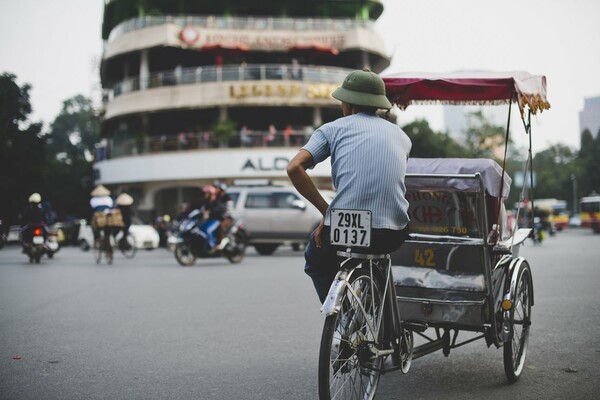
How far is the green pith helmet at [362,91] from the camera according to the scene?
4211 millimetres

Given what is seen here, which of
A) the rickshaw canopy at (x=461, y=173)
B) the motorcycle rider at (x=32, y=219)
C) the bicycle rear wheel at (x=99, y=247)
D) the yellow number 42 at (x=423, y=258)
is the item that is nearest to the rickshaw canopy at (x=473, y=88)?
the rickshaw canopy at (x=461, y=173)

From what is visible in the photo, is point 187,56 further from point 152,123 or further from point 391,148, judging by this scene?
point 391,148

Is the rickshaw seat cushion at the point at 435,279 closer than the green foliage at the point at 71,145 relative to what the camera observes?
Yes

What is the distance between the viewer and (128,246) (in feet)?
69.6

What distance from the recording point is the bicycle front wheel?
362cm

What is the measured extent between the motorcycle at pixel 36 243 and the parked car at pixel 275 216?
5.71m

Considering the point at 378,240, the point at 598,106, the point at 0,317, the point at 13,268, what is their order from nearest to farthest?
1. the point at 378,240
2. the point at 598,106
3. the point at 0,317
4. the point at 13,268

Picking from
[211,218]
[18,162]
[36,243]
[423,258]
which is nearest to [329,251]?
[423,258]

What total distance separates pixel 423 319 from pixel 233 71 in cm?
3632

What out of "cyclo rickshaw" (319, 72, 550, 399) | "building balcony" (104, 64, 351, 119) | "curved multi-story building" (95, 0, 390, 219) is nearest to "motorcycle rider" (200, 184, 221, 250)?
"cyclo rickshaw" (319, 72, 550, 399)

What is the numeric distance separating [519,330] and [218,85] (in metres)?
35.9

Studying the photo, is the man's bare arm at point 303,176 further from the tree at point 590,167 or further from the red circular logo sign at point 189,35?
the tree at point 590,167

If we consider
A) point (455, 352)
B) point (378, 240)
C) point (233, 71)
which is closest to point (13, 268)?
point (455, 352)

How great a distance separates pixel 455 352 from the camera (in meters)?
6.14
